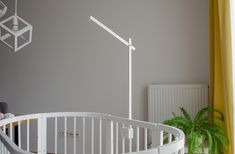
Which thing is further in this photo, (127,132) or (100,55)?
(100,55)

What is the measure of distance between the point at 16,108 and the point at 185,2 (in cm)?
262

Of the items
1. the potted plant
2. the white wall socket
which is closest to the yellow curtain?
the potted plant

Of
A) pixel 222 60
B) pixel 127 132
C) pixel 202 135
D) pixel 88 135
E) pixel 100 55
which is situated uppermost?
pixel 100 55

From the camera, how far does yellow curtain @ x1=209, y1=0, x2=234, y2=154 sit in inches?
113

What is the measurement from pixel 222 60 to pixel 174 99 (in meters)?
0.74

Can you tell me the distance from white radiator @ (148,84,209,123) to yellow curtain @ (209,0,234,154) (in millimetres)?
255

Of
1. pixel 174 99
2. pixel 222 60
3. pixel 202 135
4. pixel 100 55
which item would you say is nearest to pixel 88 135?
pixel 100 55

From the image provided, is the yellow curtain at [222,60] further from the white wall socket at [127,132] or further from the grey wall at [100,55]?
the white wall socket at [127,132]

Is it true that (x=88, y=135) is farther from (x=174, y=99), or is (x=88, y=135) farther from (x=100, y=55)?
(x=174, y=99)

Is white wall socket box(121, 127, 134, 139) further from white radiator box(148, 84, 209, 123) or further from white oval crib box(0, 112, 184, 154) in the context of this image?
white radiator box(148, 84, 209, 123)

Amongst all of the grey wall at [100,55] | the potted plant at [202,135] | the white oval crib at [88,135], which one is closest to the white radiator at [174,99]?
the grey wall at [100,55]

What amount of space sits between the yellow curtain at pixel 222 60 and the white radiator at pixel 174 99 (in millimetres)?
255

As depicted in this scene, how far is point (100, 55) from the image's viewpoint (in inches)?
154

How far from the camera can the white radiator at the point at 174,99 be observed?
11.1ft
